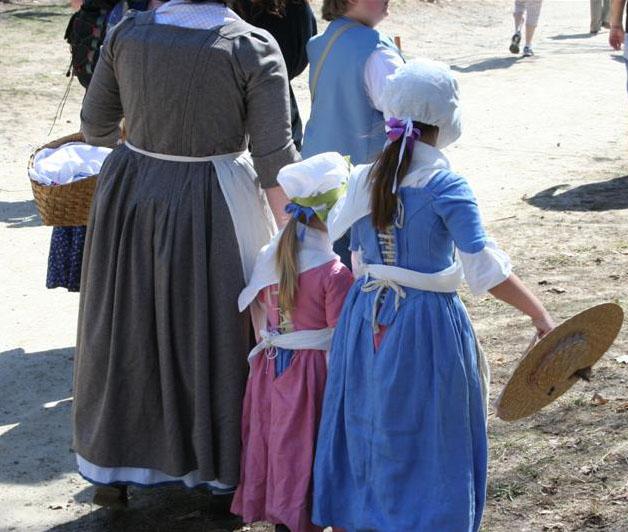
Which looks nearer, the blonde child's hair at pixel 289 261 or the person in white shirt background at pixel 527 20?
the blonde child's hair at pixel 289 261

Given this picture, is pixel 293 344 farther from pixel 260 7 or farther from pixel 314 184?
pixel 260 7

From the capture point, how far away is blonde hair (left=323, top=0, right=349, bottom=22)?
180 inches

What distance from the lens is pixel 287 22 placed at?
17.3ft

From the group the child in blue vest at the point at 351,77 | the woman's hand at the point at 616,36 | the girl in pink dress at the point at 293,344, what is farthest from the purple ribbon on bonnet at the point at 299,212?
the woman's hand at the point at 616,36

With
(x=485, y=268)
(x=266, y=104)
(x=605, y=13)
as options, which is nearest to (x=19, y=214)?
(x=266, y=104)

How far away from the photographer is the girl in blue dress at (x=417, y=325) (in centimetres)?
327

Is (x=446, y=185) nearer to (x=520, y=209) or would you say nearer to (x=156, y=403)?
(x=156, y=403)

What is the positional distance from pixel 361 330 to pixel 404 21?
14080 mm

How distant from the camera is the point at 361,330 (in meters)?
3.44

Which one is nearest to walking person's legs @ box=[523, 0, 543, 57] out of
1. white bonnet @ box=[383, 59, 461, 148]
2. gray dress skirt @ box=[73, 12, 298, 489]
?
gray dress skirt @ box=[73, 12, 298, 489]

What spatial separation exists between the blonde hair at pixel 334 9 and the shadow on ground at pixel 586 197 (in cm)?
358

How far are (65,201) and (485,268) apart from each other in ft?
6.55

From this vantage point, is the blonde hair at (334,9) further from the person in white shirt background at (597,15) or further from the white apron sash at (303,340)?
the person in white shirt background at (597,15)

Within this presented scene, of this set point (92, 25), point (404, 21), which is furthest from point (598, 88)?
point (92, 25)
